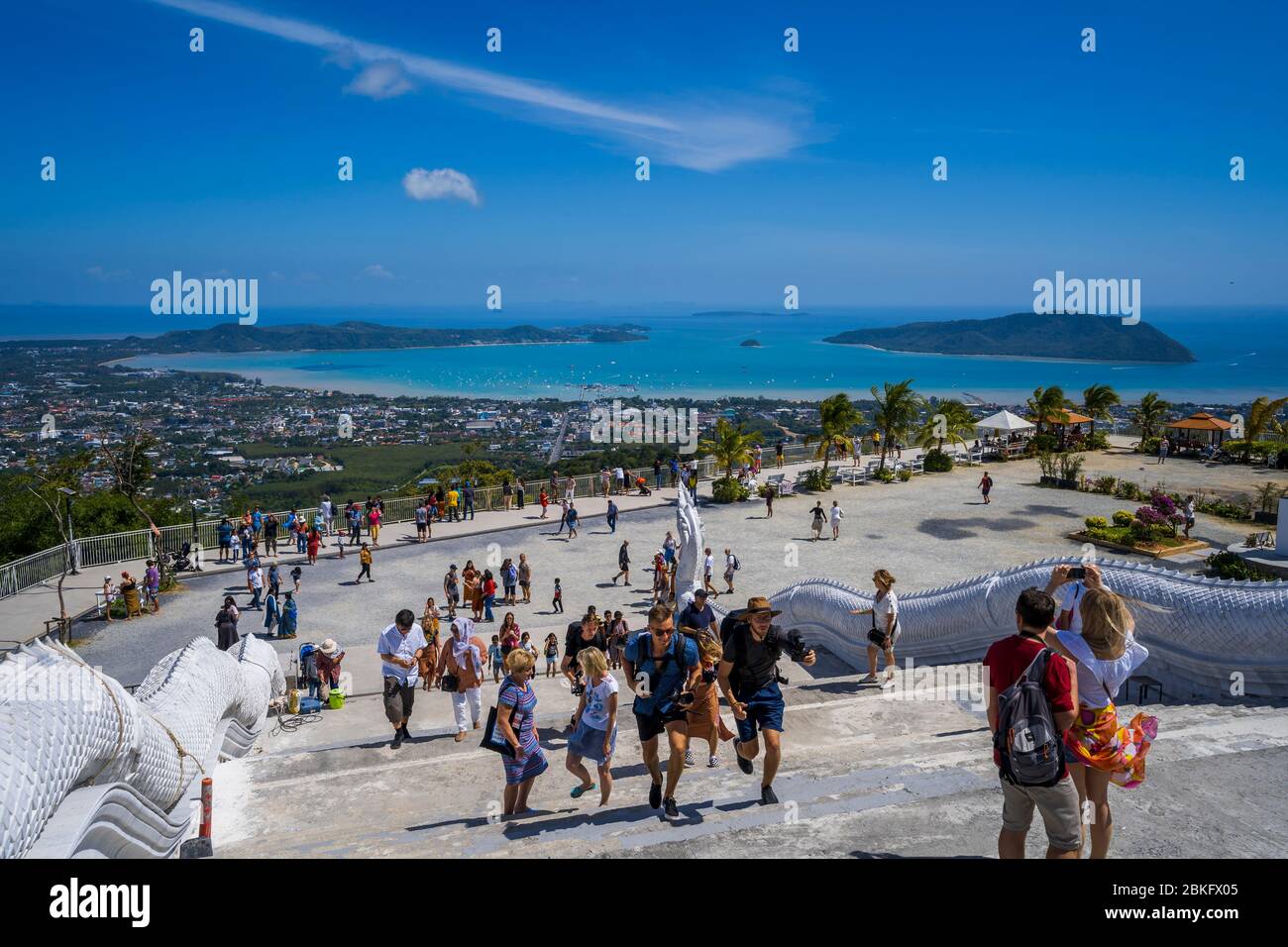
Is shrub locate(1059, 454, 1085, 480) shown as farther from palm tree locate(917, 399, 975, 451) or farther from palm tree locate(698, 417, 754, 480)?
palm tree locate(698, 417, 754, 480)

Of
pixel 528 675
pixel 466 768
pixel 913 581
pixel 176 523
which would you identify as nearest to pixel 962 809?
pixel 528 675

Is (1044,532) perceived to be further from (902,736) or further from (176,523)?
(176,523)

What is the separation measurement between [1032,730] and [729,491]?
24632 millimetres

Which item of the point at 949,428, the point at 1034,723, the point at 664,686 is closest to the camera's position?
the point at 1034,723

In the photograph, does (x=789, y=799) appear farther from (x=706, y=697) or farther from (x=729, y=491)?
(x=729, y=491)

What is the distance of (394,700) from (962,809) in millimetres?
5305

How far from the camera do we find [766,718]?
6.27m

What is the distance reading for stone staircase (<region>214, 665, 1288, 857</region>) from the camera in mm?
5406

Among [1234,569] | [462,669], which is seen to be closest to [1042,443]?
[1234,569]

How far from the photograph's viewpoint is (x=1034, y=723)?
13.7 feet

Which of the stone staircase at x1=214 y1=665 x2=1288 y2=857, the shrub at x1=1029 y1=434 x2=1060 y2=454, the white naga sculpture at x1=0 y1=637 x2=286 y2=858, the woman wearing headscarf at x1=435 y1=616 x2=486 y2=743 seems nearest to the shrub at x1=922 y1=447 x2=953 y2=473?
the shrub at x1=1029 y1=434 x2=1060 y2=454

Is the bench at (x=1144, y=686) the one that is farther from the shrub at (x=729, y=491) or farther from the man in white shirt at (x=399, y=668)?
the shrub at (x=729, y=491)

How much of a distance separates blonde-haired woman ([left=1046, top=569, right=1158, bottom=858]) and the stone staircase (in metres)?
0.49

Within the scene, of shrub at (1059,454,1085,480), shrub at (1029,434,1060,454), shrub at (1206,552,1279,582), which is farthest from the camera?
shrub at (1029,434,1060,454)
